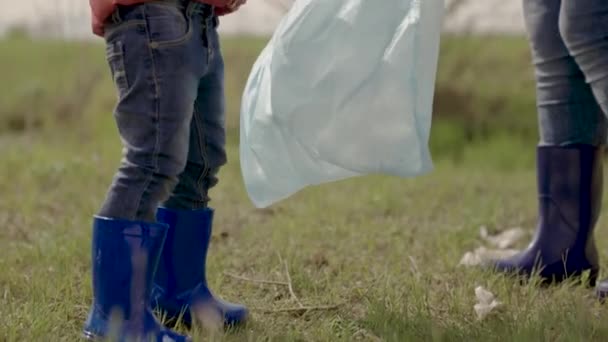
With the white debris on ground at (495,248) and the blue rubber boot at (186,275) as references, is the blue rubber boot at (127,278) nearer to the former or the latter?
the blue rubber boot at (186,275)

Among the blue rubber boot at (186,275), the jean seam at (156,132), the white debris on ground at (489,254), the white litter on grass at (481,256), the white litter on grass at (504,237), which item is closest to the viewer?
the jean seam at (156,132)

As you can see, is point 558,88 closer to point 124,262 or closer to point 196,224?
point 196,224

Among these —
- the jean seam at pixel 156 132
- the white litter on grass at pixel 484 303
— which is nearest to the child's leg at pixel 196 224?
the jean seam at pixel 156 132

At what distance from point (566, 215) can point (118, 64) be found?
4.29ft

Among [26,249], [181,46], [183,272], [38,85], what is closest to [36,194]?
[26,249]

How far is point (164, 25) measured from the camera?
193cm

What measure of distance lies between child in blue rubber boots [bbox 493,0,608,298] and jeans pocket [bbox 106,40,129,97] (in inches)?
46.4

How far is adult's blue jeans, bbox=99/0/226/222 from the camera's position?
192 centimetres

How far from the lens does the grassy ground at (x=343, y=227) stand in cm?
221

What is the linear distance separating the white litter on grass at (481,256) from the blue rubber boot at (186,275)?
851 millimetres

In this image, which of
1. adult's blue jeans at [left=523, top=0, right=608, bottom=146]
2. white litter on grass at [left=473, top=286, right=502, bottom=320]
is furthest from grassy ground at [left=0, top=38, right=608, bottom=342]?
adult's blue jeans at [left=523, top=0, right=608, bottom=146]

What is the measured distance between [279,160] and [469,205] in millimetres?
2094

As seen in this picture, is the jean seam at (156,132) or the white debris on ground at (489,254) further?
the white debris on ground at (489,254)

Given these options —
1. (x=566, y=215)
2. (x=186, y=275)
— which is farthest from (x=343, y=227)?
(x=186, y=275)
